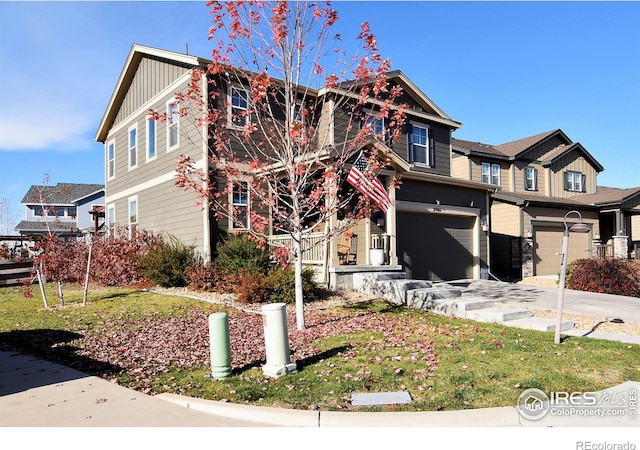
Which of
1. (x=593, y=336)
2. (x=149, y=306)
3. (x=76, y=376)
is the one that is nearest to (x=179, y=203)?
(x=149, y=306)

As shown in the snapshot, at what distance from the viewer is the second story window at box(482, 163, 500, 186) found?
23109mm

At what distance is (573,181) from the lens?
26188 millimetres

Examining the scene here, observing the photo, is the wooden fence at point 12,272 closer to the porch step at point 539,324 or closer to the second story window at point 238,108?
the second story window at point 238,108

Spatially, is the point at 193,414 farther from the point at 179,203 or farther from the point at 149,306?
the point at 179,203

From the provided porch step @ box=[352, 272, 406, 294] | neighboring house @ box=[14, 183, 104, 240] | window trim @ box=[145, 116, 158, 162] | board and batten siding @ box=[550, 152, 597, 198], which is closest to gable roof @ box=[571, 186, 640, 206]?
board and batten siding @ box=[550, 152, 597, 198]

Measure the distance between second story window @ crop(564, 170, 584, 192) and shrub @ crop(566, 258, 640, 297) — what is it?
1166cm

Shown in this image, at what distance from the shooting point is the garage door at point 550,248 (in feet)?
69.2

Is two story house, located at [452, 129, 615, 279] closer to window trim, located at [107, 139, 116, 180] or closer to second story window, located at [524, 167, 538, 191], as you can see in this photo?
second story window, located at [524, 167, 538, 191]

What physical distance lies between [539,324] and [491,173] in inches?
642

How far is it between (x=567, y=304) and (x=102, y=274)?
13.6 metres

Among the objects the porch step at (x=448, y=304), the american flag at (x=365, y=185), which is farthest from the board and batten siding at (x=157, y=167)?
the porch step at (x=448, y=304)

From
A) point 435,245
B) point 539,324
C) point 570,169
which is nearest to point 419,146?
point 435,245

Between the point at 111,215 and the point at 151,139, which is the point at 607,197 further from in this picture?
the point at 111,215

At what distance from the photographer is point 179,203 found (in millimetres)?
15312
